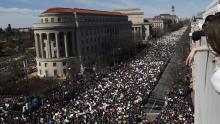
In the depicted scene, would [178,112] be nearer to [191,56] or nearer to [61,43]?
[191,56]

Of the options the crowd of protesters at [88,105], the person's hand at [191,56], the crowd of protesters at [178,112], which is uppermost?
the person's hand at [191,56]

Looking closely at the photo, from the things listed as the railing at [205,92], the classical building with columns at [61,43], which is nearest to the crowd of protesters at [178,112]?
the railing at [205,92]

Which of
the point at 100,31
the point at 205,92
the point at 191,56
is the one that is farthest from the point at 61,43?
the point at 205,92

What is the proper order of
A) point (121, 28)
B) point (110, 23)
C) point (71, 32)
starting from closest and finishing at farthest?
1. point (71, 32)
2. point (110, 23)
3. point (121, 28)

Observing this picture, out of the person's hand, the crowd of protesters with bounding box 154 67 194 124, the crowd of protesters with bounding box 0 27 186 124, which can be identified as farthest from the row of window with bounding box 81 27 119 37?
the person's hand

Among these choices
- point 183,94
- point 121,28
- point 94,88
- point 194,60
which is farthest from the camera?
point 121,28

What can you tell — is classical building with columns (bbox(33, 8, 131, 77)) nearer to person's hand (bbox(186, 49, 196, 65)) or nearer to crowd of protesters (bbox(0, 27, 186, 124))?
crowd of protesters (bbox(0, 27, 186, 124))

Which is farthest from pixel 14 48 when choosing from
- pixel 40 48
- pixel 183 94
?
pixel 183 94

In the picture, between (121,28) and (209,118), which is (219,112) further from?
(121,28)

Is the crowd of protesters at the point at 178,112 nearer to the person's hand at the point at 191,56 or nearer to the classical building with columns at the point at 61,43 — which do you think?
the person's hand at the point at 191,56
